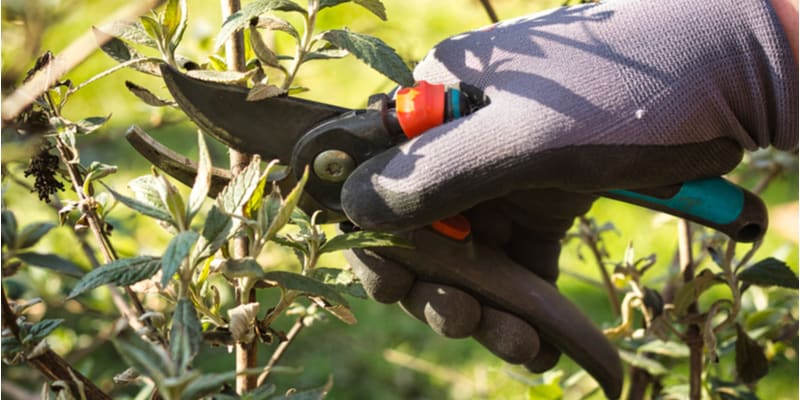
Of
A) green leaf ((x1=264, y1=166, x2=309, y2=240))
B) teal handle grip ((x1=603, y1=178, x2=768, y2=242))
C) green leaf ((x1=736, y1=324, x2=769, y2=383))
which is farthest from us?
green leaf ((x1=736, y1=324, x2=769, y2=383))

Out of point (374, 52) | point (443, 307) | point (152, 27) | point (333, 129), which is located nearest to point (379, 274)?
point (443, 307)

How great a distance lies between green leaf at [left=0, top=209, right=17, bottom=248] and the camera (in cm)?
143

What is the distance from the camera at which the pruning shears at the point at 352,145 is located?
1.22 metres

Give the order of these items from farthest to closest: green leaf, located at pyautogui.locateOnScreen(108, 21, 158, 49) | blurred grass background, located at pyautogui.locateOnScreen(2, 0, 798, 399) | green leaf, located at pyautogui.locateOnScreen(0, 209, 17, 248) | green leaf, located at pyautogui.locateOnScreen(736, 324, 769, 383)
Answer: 1. blurred grass background, located at pyautogui.locateOnScreen(2, 0, 798, 399)
2. green leaf, located at pyautogui.locateOnScreen(736, 324, 769, 383)
3. green leaf, located at pyautogui.locateOnScreen(0, 209, 17, 248)
4. green leaf, located at pyautogui.locateOnScreen(108, 21, 158, 49)

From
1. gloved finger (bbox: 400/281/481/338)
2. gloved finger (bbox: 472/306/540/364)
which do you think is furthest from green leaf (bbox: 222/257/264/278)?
gloved finger (bbox: 472/306/540/364)

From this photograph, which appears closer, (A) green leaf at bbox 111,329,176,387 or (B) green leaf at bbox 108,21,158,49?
(A) green leaf at bbox 111,329,176,387

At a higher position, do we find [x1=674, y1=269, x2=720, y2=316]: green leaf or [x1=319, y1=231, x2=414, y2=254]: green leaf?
[x1=319, y1=231, x2=414, y2=254]: green leaf

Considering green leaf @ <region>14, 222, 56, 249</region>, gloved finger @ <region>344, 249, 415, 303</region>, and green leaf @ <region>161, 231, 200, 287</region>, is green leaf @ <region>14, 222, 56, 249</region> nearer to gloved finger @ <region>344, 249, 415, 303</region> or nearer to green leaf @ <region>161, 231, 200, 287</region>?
gloved finger @ <region>344, 249, 415, 303</region>

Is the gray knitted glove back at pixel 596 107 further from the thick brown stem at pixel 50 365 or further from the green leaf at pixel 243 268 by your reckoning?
the thick brown stem at pixel 50 365

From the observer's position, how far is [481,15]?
12.9 feet

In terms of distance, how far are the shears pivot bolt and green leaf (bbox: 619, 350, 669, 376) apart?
72cm

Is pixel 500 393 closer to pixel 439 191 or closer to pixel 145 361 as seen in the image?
pixel 439 191

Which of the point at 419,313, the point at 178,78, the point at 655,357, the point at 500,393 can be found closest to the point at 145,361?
the point at 178,78

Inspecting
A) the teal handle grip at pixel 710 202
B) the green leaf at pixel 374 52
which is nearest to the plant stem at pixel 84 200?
the green leaf at pixel 374 52
